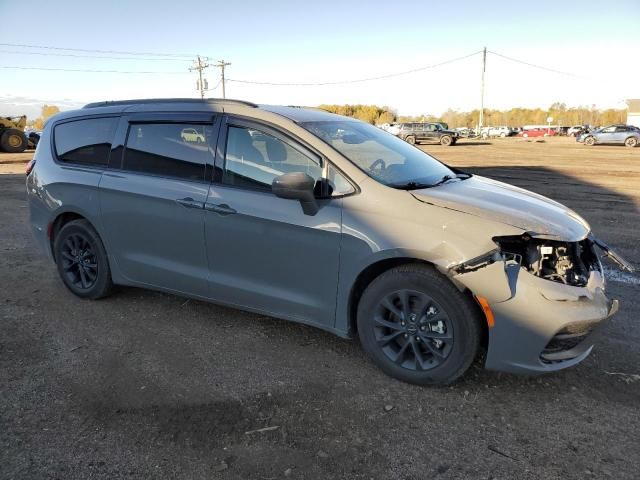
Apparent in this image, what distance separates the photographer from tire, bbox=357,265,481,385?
9.81ft

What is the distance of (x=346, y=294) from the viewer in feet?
10.9

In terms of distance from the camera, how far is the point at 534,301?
281 centimetres

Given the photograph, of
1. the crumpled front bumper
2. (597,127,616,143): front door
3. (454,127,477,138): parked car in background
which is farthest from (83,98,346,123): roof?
(454,127,477,138): parked car in background

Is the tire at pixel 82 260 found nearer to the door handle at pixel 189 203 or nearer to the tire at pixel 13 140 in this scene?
the door handle at pixel 189 203

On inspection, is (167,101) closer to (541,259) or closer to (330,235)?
(330,235)

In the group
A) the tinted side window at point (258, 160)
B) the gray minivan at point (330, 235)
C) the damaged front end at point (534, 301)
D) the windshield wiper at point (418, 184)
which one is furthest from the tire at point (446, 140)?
the damaged front end at point (534, 301)

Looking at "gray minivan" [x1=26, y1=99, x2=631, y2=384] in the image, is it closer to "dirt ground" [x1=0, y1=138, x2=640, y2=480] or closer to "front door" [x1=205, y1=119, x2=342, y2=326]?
"front door" [x1=205, y1=119, x2=342, y2=326]

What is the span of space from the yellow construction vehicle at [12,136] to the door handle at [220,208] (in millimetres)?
28724

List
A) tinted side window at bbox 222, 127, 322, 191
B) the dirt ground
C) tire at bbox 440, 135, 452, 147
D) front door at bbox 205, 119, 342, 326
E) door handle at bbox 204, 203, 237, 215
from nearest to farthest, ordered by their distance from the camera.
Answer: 1. the dirt ground
2. front door at bbox 205, 119, 342, 326
3. tinted side window at bbox 222, 127, 322, 191
4. door handle at bbox 204, 203, 237, 215
5. tire at bbox 440, 135, 452, 147

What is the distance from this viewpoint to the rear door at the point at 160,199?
388 cm

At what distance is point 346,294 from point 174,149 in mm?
1856

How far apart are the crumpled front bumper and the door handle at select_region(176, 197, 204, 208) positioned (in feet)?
6.47

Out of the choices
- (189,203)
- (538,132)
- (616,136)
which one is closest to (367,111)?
(538,132)

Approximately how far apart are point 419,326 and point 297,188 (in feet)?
3.79
